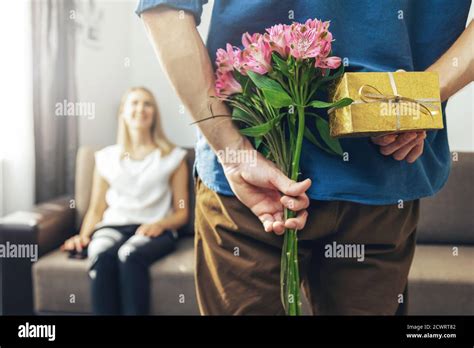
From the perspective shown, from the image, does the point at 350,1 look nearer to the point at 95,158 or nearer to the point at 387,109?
the point at 387,109

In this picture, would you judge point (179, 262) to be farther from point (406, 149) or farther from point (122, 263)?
point (406, 149)

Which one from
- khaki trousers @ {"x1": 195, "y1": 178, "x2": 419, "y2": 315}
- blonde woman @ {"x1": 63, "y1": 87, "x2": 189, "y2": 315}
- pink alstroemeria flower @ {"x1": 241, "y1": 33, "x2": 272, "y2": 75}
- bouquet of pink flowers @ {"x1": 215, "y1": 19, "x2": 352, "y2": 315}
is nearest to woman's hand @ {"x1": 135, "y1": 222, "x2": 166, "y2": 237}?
blonde woman @ {"x1": 63, "y1": 87, "x2": 189, "y2": 315}

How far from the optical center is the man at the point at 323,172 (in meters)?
0.75

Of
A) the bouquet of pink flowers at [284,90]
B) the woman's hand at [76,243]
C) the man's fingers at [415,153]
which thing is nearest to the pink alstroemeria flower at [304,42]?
the bouquet of pink flowers at [284,90]

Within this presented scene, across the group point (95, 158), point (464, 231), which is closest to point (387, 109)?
point (464, 231)

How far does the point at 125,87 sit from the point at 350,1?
1.62 ft

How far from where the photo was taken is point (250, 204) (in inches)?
30.1

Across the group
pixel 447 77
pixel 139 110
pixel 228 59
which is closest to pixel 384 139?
pixel 447 77

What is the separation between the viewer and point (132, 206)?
3.64ft

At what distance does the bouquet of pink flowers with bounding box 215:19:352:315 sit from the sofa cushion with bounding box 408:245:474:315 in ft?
1.28

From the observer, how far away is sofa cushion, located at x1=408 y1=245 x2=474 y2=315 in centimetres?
102

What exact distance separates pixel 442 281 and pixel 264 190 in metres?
0.57

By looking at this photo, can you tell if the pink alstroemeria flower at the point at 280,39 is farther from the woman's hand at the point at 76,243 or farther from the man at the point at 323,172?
the woman's hand at the point at 76,243
